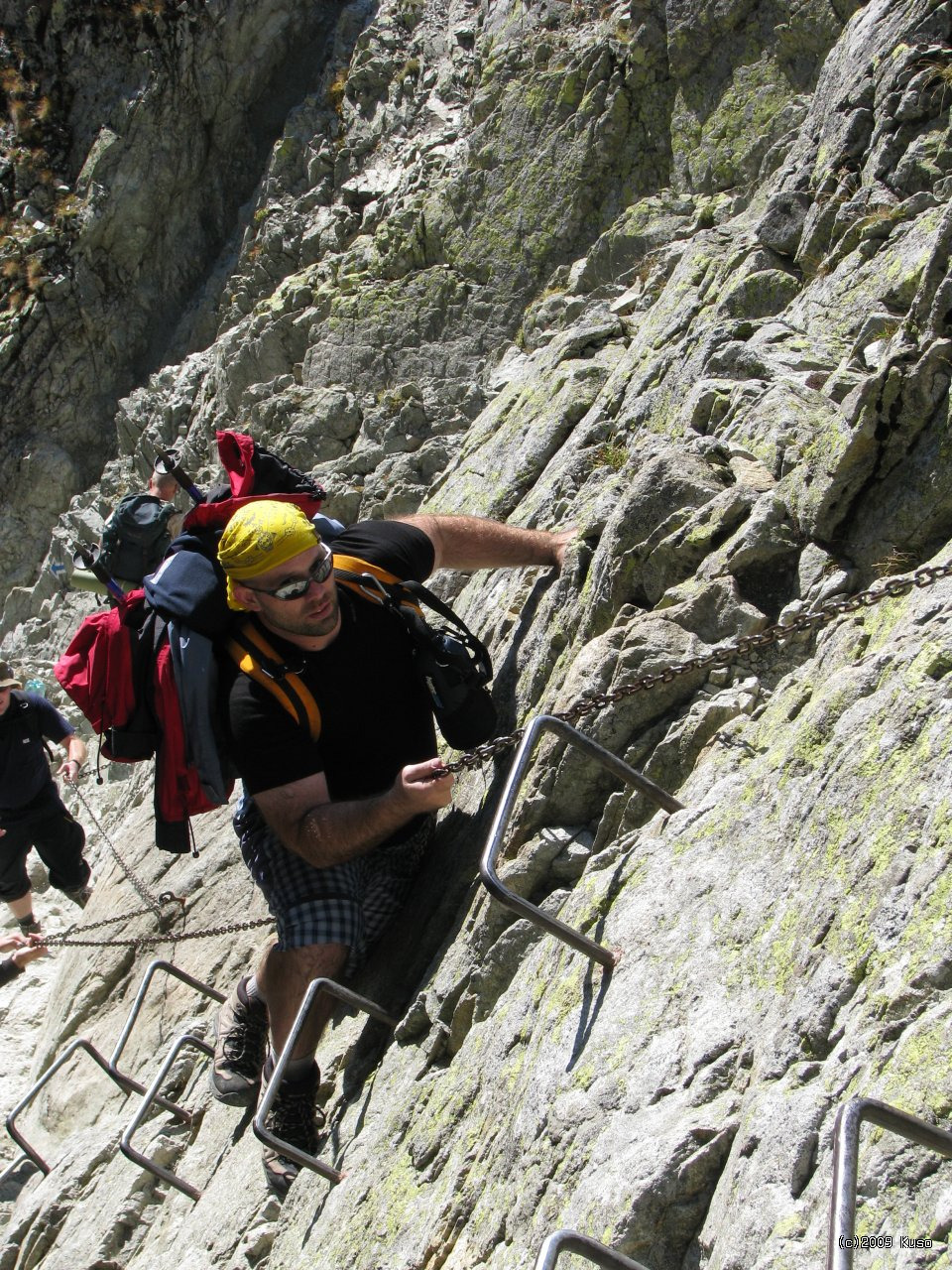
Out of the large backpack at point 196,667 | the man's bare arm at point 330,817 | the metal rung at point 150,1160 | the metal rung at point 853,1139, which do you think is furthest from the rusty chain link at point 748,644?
the metal rung at point 150,1160

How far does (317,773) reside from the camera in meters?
5.93

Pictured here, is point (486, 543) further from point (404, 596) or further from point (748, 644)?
point (748, 644)

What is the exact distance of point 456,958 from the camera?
5.71m

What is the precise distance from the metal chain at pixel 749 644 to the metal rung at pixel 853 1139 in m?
2.26

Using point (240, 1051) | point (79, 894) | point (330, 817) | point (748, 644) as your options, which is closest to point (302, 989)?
point (240, 1051)

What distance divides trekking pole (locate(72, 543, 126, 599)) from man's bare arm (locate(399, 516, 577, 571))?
6.69 feet

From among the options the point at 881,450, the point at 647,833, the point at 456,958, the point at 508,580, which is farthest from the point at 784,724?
the point at 508,580

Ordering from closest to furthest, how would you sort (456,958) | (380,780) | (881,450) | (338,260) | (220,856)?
1. (881,450)
2. (456,958)
3. (380,780)
4. (220,856)
5. (338,260)

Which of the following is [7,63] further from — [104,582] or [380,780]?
[380,780]

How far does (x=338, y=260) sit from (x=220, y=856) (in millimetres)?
11128

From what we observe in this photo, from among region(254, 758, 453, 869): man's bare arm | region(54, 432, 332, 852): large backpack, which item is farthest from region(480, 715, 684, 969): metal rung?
region(54, 432, 332, 852): large backpack

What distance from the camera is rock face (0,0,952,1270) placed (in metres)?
3.56

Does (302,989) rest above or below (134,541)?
below

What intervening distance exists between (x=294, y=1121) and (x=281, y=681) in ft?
7.39
